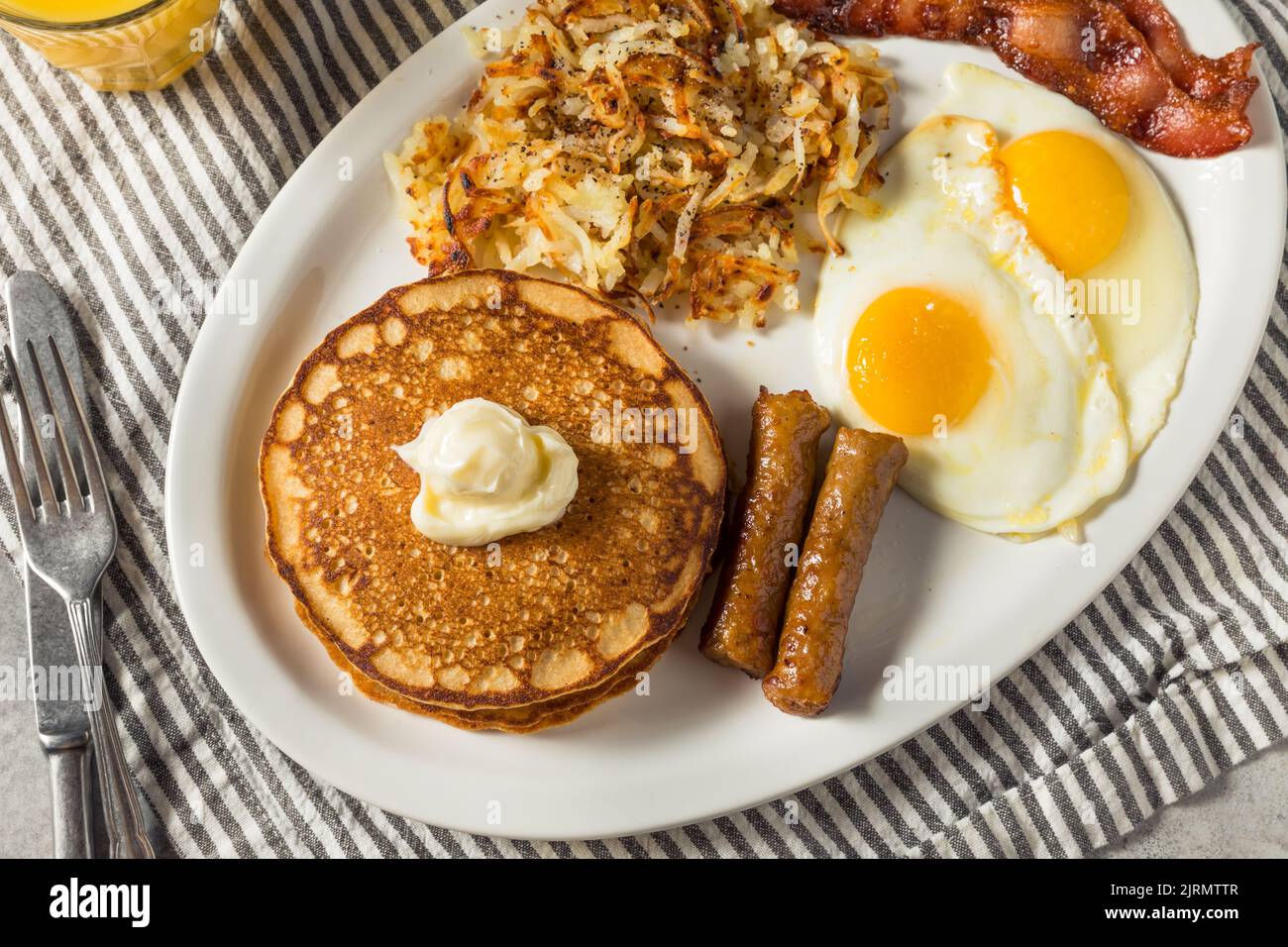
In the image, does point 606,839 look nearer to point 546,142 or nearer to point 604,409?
point 604,409

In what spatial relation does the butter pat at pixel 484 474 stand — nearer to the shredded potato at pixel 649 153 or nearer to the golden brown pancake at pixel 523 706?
the golden brown pancake at pixel 523 706

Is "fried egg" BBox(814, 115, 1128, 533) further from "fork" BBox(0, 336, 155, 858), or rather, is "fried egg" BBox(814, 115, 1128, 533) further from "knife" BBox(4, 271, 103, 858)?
"knife" BBox(4, 271, 103, 858)

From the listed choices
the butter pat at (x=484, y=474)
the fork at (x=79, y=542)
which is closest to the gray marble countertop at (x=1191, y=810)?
the fork at (x=79, y=542)

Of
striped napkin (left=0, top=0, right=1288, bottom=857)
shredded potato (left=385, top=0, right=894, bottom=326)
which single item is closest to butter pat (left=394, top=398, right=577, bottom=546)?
shredded potato (left=385, top=0, right=894, bottom=326)

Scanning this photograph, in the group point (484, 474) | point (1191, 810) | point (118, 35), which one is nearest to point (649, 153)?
point (484, 474)

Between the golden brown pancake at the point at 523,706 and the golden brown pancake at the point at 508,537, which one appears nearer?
the golden brown pancake at the point at 508,537
